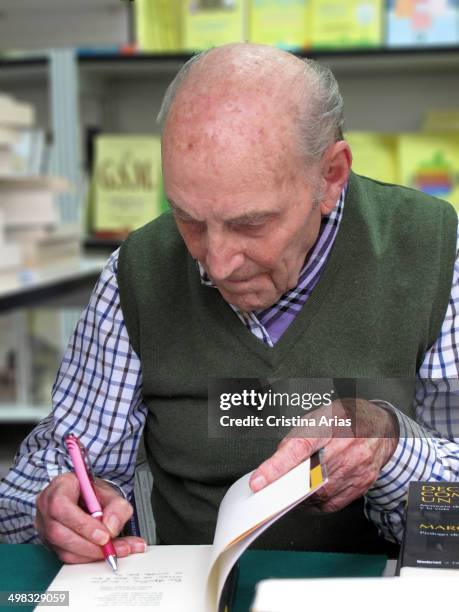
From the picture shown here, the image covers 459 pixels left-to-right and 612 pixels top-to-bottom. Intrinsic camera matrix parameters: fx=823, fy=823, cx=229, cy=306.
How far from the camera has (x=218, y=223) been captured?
2.96 feet

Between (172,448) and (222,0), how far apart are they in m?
1.81

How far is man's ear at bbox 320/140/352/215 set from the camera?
983 millimetres

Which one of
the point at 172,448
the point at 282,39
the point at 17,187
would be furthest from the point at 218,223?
the point at 282,39

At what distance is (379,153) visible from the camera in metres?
2.54

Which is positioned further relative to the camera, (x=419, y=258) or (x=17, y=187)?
(x=17, y=187)

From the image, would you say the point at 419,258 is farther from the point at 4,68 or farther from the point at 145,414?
the point at 4,68

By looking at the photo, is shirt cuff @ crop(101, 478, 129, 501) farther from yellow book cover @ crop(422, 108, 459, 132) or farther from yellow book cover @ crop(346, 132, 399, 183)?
yellow book cover @ crop(422, 108, 459, 132)

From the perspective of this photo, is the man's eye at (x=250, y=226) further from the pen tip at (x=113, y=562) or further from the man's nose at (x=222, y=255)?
the pen tip at (x=113, y=562)

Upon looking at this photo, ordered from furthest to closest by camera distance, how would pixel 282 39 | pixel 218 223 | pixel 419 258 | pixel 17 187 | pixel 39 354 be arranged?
1. pixel 39 354
2. pixel 282 39
3. pixel 17 187
4. pixel 419 258
5. pixel 218 223

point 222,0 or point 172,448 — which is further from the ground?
point 222,0

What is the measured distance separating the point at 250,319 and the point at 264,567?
13.5 inches

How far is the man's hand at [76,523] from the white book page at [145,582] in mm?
14

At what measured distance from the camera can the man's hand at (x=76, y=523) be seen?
2.82 feet

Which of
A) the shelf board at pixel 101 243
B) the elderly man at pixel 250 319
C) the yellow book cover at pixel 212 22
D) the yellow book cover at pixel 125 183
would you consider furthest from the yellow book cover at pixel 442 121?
the elderly man at pixel 250 319
